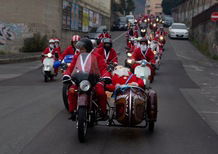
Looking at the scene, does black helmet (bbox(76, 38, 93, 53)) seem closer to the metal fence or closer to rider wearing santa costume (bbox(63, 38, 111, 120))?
rider wearing santa costume (bbox(63, 38, 111, 120))

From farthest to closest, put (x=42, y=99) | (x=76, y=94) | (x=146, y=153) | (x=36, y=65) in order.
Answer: (x=36, y=65) → (x=42, y=99) → (x=76, y=94) → (x=146, y=153)

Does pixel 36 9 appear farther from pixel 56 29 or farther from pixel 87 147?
pixel 87 147

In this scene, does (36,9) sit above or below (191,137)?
above

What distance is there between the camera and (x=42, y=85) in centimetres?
1572

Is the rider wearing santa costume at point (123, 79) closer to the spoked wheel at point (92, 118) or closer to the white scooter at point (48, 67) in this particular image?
the spoked wheel at point (92, 118)

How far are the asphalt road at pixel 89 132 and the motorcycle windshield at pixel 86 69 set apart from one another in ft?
3.49

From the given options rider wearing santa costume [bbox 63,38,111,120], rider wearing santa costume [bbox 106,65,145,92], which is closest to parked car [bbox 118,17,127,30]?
rider wearing santa costume [bbox 106,65,145,92]

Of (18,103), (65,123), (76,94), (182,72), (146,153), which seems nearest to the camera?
(146,153)

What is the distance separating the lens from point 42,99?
40.0 feet

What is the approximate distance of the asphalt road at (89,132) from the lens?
22.9 ft

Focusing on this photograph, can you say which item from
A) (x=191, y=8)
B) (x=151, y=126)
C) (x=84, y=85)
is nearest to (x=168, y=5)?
(x=191, y=8)

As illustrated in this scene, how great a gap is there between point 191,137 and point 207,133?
1.99ft

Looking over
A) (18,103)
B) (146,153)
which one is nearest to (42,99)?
(18,103)

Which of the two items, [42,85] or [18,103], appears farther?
[42,85]
